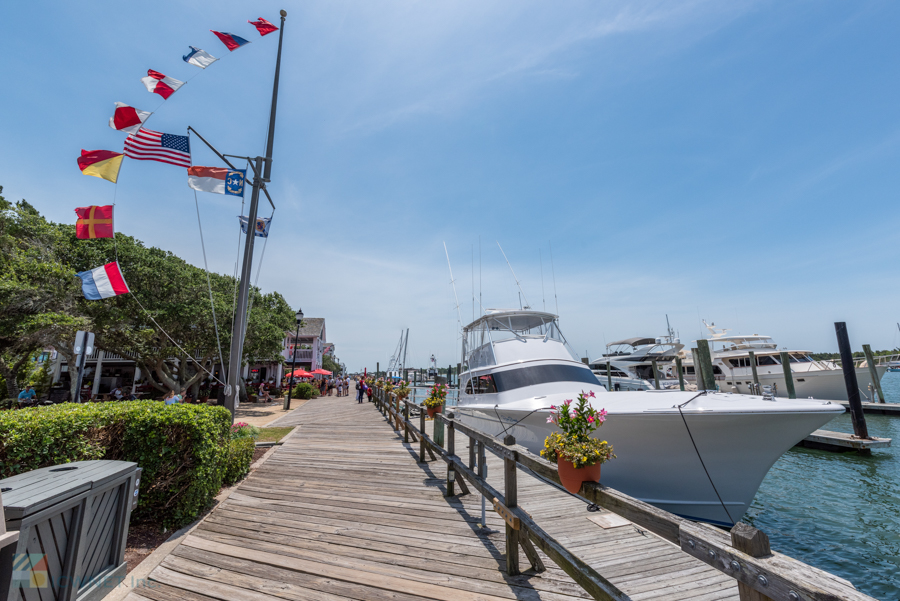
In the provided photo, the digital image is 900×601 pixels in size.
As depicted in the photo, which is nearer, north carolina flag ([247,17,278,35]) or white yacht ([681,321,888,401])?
north carolina flag ([247,17,278,35])

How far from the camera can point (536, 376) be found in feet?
37.3

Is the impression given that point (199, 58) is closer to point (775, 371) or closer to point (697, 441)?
point (697, 441)

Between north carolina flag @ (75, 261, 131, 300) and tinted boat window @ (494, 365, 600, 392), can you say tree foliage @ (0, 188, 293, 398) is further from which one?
tinted boat window @ (494, 365, 600, 392)

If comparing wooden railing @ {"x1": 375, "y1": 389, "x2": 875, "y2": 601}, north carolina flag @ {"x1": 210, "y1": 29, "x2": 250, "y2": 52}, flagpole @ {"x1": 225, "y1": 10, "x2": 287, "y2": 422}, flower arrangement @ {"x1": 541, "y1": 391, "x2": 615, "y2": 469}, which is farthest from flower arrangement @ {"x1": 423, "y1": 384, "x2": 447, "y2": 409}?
north carolina flag @ {"x1": 210, "y1": 29, "x2": 250, "y2": 52}

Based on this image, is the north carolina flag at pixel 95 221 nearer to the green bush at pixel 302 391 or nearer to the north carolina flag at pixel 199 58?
the north carolina flag at pixel 199 58

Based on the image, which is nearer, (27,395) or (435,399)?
(435,399)

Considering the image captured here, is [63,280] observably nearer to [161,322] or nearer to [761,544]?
[161,322]

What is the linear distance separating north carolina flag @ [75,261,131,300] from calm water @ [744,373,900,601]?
605 inches

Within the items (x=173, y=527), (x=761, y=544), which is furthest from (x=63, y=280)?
(x=761, y=544)

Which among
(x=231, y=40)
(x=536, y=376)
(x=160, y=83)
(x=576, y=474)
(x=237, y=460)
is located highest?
(x=231, y=40)

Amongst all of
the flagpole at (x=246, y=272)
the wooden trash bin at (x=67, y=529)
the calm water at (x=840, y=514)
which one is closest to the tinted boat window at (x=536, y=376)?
the calm water at (x=840, y=514)

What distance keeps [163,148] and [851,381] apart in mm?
25302

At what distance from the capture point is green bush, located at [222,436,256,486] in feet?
23.9

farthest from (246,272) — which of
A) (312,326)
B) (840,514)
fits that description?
(312,326)
